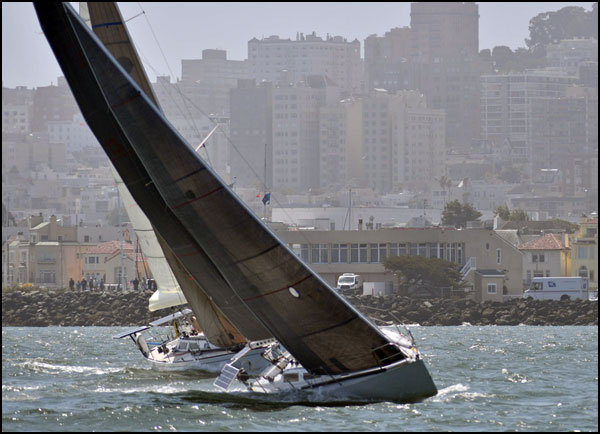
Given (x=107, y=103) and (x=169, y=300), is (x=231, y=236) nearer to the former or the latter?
(x=107, y=103)

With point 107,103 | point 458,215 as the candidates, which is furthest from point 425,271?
point 107,103

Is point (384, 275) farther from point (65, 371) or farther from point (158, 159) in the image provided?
point (158, 159)

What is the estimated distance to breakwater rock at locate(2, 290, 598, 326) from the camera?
58094 millimetres

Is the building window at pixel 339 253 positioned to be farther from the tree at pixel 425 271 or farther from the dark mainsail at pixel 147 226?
the dark mainsail at pixel 147 226

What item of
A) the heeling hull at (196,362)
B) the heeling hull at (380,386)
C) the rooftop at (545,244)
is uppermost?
the heeling hull at (380,386)

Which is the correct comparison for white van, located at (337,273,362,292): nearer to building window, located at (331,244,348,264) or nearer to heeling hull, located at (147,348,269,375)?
building window, located at (331,244,348,264)

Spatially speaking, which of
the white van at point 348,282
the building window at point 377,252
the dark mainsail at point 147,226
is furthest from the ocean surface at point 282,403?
the building window at point 377,252

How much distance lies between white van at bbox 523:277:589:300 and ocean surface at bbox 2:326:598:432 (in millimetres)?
29875

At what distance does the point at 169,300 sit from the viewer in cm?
3170

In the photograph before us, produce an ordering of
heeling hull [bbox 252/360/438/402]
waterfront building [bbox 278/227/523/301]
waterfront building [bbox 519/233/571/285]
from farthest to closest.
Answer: waterfront building [bbox 519/233/571/285], waterfront building [bbox 278/227/523/301], heeling hull [bbox 252/360/438/402]

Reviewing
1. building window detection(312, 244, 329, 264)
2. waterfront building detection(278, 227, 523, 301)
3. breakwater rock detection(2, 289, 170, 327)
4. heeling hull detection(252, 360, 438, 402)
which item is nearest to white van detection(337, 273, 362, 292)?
waterfront building detection(278, 227, 523, 301)

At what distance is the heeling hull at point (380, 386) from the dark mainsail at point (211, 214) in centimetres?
25

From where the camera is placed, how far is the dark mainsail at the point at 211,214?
21422mm

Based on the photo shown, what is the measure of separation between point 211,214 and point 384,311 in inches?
1395
